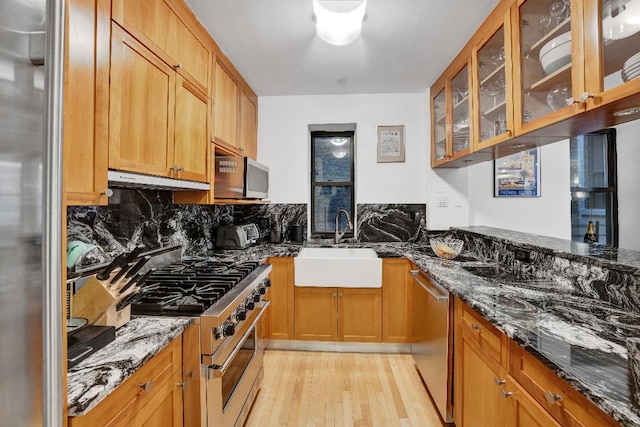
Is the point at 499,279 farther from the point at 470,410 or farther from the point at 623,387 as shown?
the point at 623,387

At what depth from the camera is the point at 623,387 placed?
70cm

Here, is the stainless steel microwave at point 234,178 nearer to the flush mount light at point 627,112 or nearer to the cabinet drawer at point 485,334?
the cabinet drawer at point 485,334

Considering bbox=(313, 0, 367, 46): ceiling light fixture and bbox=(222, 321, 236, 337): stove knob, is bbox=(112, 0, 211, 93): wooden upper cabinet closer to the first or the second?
bbox=(313, 0, 367, 46): ceiling light fixture

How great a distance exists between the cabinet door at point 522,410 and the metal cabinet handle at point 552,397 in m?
0.05

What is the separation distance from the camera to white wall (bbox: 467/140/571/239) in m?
2.96

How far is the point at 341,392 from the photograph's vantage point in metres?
2.13

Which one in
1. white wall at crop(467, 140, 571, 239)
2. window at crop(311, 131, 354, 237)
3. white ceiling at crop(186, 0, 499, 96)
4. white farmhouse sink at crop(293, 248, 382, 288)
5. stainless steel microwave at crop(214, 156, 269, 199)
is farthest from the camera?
window at crop(311, 131, 354, 237)

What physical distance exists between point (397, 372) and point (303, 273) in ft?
3.47

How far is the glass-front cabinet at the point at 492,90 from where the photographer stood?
5.58ft

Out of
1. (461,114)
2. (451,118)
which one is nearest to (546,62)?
(461,114)

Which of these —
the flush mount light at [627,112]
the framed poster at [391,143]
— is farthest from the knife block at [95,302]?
the framed poster at [391,143]

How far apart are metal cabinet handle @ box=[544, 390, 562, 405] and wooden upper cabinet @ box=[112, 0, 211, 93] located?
1931 mm

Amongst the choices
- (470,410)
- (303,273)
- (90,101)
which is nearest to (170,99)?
(90,101)

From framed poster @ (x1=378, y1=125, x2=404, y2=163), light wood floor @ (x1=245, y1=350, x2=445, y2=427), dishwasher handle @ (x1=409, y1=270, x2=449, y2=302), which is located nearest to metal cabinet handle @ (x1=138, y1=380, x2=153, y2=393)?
light wood floor @ (x1=245, y1=350, x2=445, y2=427)
